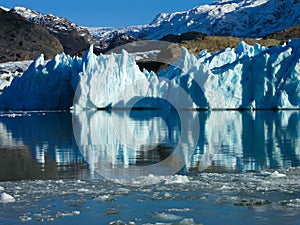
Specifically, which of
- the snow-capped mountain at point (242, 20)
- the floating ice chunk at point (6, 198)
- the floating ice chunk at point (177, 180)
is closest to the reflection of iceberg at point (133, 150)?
the floating ice chunk at point (177, 180)

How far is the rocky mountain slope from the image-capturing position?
134 metres

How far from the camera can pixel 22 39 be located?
5738 inches

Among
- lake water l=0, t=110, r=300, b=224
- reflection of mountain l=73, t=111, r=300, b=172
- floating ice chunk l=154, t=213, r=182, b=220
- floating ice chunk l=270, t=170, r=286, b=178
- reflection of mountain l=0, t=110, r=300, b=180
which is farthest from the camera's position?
reflection of mountain l=73, t=111, r=300, b=172

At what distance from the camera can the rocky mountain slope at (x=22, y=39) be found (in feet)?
441

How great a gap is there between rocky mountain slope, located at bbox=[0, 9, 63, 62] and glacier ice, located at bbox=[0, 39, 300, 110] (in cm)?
8501

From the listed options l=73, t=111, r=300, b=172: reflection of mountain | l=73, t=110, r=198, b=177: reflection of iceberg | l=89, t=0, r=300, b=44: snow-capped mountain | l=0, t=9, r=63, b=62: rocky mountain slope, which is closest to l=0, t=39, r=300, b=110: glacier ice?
l=73, t=111, r=300, b=172: reflection of mountain

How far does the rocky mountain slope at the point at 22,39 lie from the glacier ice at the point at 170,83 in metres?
85.0

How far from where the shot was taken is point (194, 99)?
119 ft

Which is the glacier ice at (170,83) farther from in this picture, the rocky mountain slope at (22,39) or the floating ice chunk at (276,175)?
the rocky mountain slope at (22,39)

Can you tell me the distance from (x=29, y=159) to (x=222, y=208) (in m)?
6.59

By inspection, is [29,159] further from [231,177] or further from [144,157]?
[231,177]

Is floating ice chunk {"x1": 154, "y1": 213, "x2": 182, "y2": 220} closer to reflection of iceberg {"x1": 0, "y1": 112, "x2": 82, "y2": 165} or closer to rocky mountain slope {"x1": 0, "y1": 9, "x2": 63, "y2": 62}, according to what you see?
reflection of iceberg {"x1": 0, "y1": 112, "x2": 82, "y2": 165}

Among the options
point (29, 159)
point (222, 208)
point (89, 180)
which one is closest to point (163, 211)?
point (222, 208)

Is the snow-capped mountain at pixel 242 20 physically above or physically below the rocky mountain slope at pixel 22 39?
above
